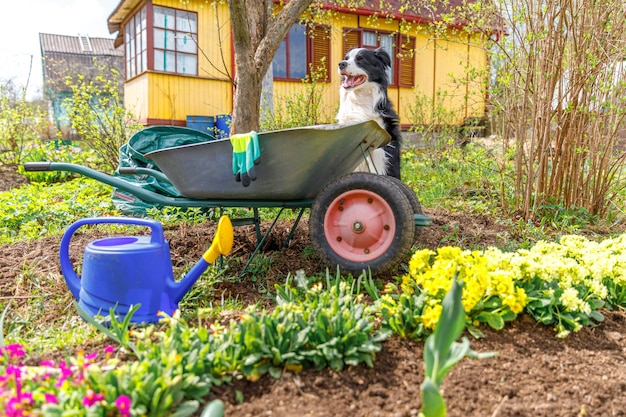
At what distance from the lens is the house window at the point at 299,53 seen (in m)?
9.95

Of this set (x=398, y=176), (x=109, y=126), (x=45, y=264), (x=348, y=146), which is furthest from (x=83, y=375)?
(x=109, y=126)

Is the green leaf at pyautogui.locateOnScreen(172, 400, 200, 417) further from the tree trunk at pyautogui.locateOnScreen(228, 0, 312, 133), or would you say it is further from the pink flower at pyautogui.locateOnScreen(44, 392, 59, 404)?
the tree trunk at pyautogui.locateOnScreen(228, 0, 312, 133)

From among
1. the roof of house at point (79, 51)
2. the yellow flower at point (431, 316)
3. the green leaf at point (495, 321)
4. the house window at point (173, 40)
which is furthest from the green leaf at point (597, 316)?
the roof of house at point (79, 51)

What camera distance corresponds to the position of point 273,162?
2.35m

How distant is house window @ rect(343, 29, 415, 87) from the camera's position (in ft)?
34.9

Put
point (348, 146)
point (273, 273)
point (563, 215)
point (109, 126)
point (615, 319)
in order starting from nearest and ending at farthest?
point (615, 319) → point (348, 146) → point (273, 273) → point (563, 215) → point (109, 126)

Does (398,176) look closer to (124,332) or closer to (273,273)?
(273,273)

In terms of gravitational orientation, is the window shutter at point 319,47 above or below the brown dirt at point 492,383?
above

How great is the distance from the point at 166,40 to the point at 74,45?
20010 mm

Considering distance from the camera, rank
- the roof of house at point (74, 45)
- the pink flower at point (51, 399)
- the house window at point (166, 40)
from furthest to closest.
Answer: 1. the roof of house at point (74, 45)
2. the house window at point (166, 40)
3. the pink flower at point (51, 399)

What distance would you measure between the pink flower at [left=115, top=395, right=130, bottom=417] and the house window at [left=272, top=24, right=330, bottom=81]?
30.2 feet

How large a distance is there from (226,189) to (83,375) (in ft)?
4.16

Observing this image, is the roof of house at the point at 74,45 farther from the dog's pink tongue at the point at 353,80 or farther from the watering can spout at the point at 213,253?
the watering can spout at the point at 213,253

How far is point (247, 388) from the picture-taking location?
1428 mm
